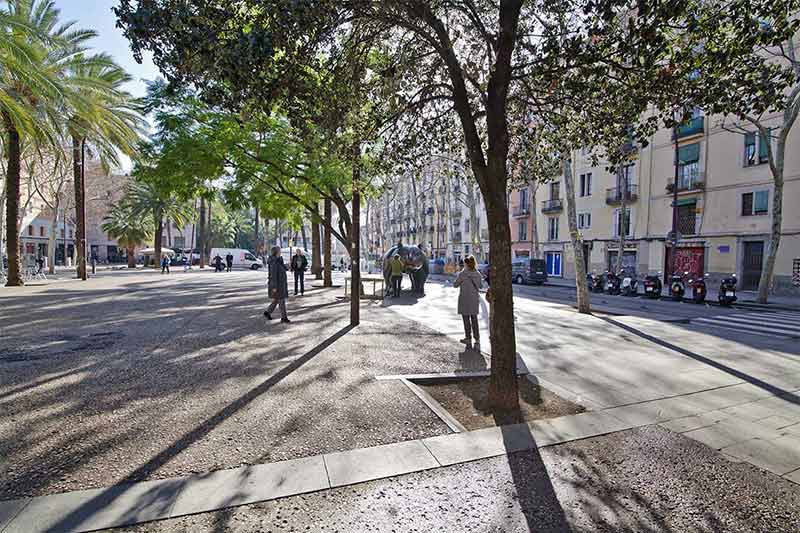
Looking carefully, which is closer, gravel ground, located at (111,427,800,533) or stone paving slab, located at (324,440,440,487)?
gravel ground, located at (111,427,800,533)

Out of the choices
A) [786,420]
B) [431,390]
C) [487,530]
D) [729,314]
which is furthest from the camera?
[729,314]

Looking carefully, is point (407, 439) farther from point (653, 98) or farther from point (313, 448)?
point (653, 98)

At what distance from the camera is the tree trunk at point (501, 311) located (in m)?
4.66

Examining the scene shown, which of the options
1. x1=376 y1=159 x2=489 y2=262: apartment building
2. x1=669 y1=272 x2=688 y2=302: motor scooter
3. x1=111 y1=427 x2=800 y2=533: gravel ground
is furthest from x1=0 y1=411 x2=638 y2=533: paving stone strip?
x1=376 y1=159 x2=489 y2=262: apartment building

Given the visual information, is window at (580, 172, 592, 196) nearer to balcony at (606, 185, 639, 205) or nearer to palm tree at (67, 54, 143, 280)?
balcony at (606, 185, 639, 205)

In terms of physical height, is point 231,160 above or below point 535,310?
above

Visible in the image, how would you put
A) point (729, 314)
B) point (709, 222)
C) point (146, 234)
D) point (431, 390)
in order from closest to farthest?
point (431, 390) < point (729, 314) < point (709, 222) < point (146, 234)

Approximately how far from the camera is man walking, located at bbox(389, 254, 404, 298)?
52.7ft

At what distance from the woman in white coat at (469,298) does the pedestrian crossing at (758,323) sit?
7.09m

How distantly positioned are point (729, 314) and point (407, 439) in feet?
47.1

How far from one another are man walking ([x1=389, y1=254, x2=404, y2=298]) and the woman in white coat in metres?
8.07

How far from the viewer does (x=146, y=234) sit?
43.0 meters

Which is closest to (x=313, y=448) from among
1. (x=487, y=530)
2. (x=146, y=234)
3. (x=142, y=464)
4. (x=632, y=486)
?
(x=142, y=464)

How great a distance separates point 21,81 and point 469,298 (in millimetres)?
16364
